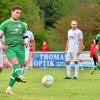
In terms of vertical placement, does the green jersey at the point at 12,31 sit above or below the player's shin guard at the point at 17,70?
above

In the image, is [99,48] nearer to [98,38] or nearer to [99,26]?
[98,38]

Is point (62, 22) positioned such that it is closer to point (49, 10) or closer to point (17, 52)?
point (49, 10)

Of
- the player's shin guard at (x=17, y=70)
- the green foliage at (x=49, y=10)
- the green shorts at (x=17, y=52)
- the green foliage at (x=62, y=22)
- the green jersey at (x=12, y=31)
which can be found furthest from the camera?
the green foliage at (x=49, y=10)

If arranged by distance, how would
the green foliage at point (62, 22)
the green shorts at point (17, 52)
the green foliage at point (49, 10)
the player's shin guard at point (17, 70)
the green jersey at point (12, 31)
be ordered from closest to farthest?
the player's shin guard at point (17, 70) → the green shorts at point (17, 52) → the green jersey at point (12, 31) → the green foliage at point (62, 22) → the green foliage at point (49, 10)

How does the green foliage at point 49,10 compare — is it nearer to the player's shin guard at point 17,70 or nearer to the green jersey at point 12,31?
the green jersey at point 12,31

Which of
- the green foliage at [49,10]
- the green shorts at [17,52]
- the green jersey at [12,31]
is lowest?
the green shorts at [17,52]

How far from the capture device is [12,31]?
589 inches

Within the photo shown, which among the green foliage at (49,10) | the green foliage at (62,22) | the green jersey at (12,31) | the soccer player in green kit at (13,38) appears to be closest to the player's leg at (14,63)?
the soccer player in green kit at (13,38)

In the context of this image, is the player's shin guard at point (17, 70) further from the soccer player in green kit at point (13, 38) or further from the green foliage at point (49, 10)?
the green foliage at point (49, 10)

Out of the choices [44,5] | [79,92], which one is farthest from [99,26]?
[79,92]

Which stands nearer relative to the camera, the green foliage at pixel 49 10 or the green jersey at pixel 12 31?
the green jersey at pixel 12 31

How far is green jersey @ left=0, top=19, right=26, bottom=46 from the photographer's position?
14.9m

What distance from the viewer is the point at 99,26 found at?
67250mm

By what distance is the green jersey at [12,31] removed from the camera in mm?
14945
